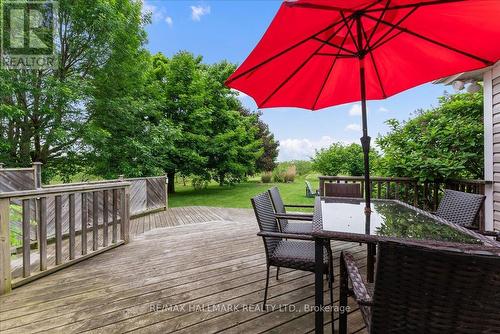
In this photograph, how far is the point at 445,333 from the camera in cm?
94

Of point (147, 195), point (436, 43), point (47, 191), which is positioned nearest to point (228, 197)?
point (147, 195)

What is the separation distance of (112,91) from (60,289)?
7.26 meters

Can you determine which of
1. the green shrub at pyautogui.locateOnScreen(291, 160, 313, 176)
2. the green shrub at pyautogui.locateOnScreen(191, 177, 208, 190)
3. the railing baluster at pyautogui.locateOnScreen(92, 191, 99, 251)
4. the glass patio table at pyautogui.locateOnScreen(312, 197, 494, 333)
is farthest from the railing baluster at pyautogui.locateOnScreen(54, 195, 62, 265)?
the green shrub at pyautogui.locateOnScreen(291, 160, 313, 176)

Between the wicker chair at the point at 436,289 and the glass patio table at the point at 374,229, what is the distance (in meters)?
0.25

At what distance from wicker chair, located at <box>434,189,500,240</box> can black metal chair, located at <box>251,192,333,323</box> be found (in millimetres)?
1246

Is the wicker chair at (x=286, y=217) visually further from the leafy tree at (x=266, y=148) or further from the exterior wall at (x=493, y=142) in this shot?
the leafy tree at (x=266, y=148)

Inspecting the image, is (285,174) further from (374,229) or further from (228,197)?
(374,229)

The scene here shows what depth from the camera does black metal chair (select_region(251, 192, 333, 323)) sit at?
6.11ft

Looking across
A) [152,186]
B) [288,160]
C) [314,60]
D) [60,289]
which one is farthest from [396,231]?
[288,160]

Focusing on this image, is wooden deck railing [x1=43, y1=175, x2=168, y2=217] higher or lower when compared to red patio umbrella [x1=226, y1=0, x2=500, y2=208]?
lower

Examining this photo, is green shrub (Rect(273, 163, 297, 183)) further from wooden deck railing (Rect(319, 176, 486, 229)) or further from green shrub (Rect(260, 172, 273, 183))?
wooden deck railing (Rect(319, 176, 486, 229))

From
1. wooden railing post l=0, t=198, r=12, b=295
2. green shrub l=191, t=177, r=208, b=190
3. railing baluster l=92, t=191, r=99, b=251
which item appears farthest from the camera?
green shrub l=191, t=177, r=208, b=190

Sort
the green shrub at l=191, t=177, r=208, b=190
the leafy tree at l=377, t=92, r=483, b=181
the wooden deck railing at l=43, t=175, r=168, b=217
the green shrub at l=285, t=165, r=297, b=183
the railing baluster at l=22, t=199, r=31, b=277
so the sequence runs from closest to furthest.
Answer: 1. the railing baluster at l=22, t=199, r=31, b=277
2. the leafy tree at l=377, t=92, r=483, b=181
3. the wooden deck railing at l=43, t=175, r=168, b=217
4. the green shrub at l=191, t=177, r=208, b=190
5. the green shrub at l=285, t=165, r=297, b=183

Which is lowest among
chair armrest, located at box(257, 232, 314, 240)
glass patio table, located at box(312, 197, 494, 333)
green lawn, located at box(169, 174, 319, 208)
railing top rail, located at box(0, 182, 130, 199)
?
green lawn, located at box(169, 174, 319, 208)
